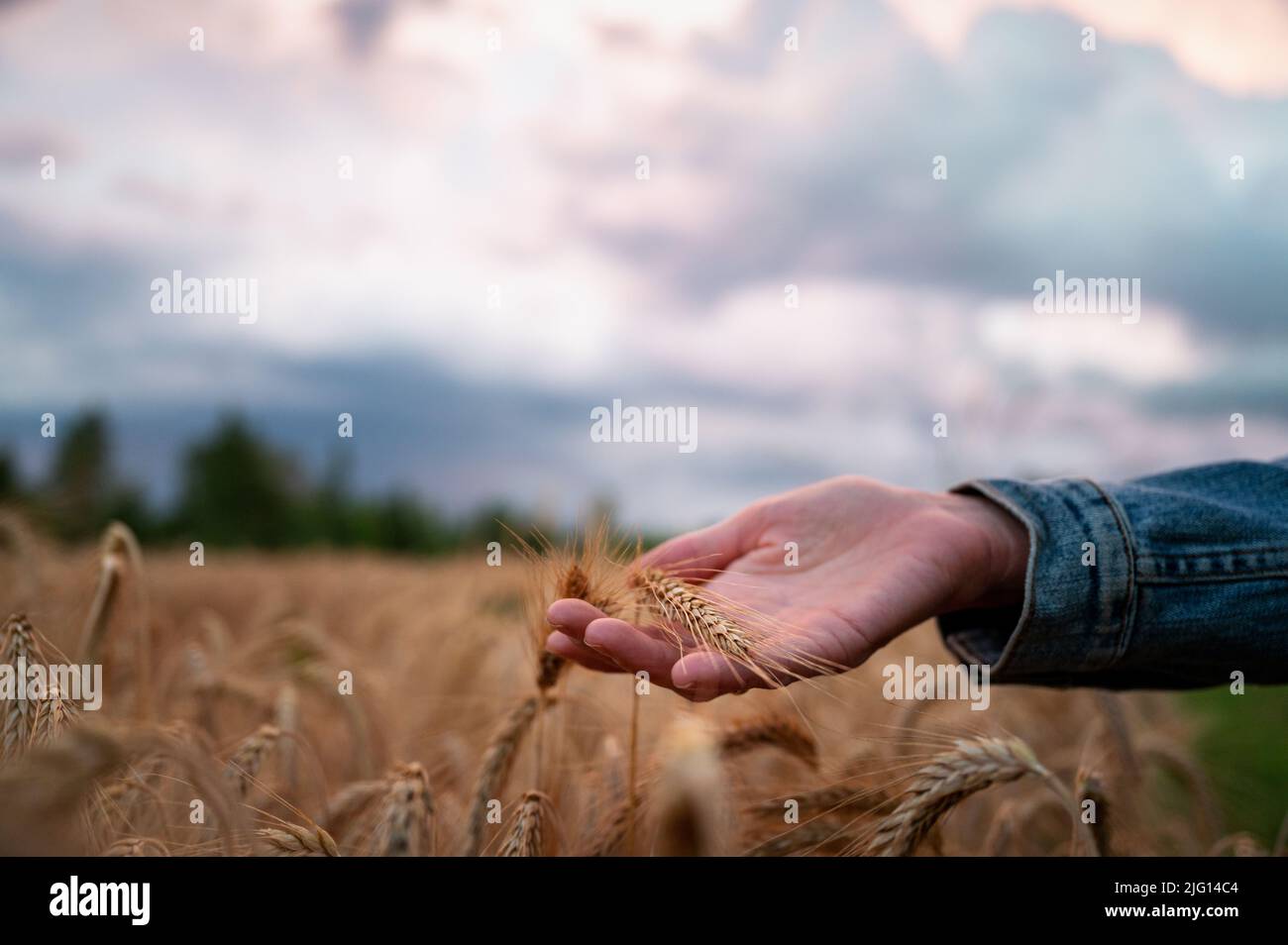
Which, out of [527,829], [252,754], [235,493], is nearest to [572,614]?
[527,829]

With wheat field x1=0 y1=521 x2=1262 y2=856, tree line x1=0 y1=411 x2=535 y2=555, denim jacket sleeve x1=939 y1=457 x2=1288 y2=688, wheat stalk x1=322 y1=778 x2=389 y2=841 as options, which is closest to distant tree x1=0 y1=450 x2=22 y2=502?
tree line x1=0 y1=411 x2=535 y2=555

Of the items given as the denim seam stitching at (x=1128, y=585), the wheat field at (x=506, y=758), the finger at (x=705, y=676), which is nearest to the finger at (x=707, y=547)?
the wheat field at (x=506, y=758)

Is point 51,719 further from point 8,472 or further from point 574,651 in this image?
point 8,472

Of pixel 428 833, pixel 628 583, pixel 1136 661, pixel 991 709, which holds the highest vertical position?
pixel 628 583

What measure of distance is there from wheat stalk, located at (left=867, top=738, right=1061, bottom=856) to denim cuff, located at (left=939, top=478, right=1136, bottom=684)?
14.9 inches

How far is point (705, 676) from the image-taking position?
1.57 meters

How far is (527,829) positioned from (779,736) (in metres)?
0.77

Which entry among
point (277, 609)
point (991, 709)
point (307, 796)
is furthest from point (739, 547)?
point (277, 609)

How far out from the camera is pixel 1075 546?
2098 mm

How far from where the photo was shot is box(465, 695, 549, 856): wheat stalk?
1.97m
